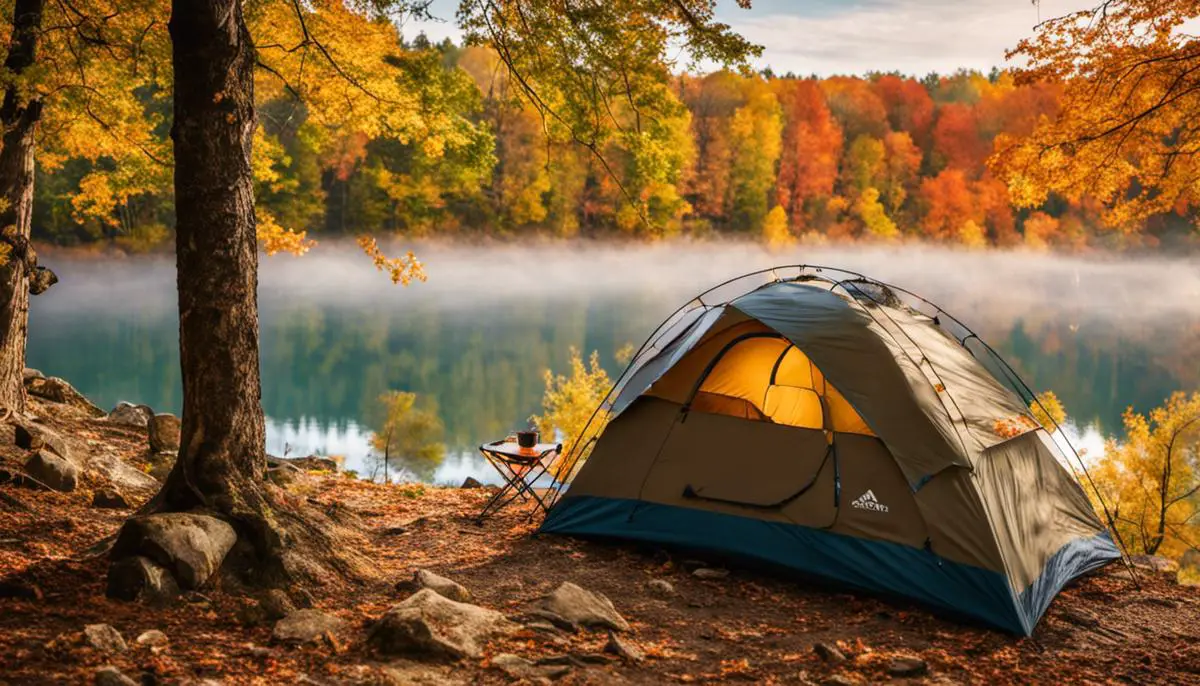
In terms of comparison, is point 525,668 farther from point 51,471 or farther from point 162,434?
point 162,434

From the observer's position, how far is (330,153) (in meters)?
50.8

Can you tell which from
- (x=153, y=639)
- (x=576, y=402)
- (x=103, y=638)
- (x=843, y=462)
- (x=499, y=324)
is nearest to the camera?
(x=103, y=638)

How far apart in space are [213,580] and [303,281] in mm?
61112

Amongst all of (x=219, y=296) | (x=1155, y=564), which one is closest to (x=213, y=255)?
(x=219, y=296)

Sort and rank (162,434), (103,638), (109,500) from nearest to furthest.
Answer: (103,638), (109,500), (162,434)

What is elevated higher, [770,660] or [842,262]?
[842,262]

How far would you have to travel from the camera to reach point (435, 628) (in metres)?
4.88

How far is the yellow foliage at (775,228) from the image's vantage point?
6488 centimetres

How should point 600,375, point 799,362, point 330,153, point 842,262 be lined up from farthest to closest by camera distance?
point 842,262 < point 330,153 < point 600,375 < point 799,362

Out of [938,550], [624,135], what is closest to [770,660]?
[938,550]

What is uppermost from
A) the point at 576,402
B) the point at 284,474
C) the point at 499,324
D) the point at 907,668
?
the point at 499,324

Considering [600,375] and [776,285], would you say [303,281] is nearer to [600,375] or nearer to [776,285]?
[600,375]

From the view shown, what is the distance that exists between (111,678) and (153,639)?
0.56 metres

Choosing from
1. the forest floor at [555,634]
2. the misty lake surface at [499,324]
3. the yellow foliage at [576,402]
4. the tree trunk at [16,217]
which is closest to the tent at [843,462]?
the forest floor at [555,634]
